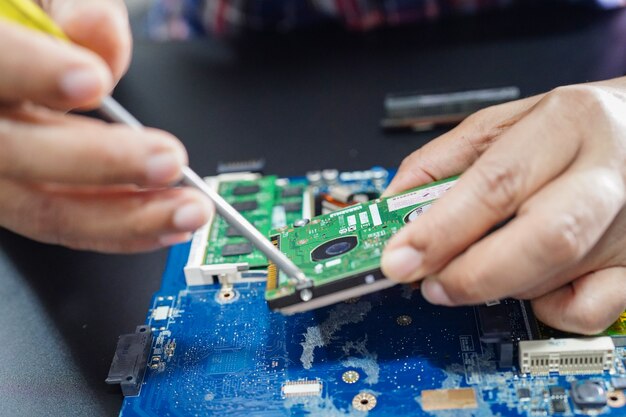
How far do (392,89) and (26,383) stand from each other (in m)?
2.72

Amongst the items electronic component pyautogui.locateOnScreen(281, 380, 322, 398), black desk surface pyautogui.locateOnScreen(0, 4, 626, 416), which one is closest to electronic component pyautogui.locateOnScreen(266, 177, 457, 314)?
electronic component pyautogui.locateOnScreen(281, 380, 322, 398)

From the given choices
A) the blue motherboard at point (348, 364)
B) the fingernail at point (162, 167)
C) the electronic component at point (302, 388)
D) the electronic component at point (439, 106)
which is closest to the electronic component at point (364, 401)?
the blue motherboard at point (348, 364)

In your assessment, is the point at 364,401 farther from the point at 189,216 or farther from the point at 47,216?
the point at 47,216

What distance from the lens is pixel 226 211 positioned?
7.15 ft

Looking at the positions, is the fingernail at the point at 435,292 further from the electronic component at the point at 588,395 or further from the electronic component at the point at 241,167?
the electronic component at the point at 241,167

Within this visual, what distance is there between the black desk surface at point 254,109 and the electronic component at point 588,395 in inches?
65.0

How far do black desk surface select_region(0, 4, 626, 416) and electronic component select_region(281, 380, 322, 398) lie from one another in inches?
25.8

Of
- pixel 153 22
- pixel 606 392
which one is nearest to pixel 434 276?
pixel 606 392

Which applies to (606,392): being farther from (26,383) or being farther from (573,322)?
(26,383)

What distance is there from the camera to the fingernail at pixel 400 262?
Result: 7.08 feet

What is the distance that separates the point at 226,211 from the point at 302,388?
74cm

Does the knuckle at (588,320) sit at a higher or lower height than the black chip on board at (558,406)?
higher

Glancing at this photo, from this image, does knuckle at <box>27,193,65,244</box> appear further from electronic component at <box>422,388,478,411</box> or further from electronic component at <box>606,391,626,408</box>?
electronic component at <box>606,391,626,408</box>

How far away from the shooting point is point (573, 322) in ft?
7.65
